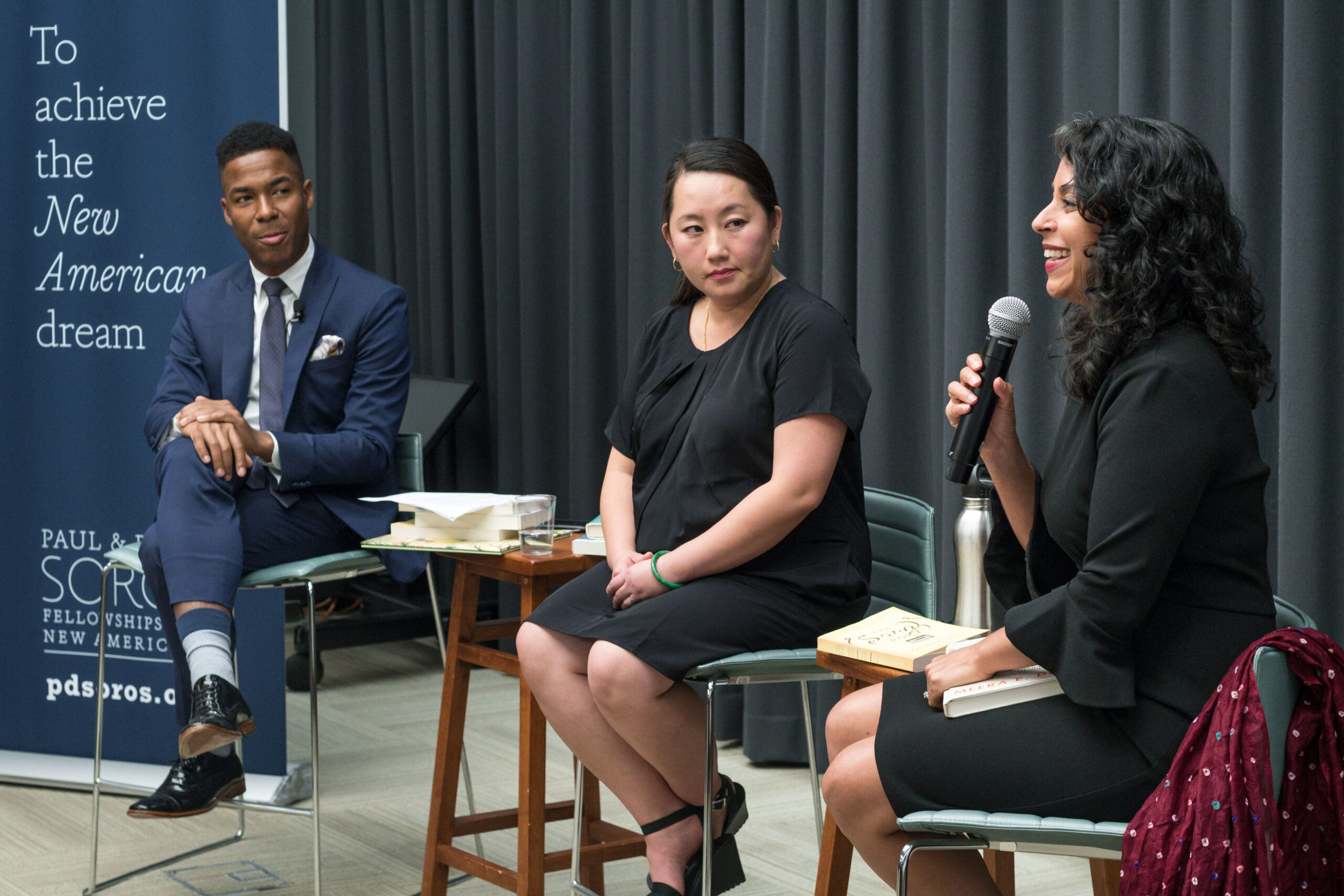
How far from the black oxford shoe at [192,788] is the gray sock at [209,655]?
16cm

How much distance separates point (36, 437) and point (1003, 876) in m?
2.36

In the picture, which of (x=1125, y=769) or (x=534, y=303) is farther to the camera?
(x=534, y=303)

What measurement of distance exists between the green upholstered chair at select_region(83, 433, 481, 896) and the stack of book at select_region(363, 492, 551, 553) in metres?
0.28

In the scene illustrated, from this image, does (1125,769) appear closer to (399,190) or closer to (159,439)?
(159,439)

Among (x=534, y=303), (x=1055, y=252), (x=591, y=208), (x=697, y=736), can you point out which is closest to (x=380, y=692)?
(x=534, y=303)

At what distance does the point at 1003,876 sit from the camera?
2.05 metres

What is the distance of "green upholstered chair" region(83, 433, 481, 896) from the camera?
2604 millimetres

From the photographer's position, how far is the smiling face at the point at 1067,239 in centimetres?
164

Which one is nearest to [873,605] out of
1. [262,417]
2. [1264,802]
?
[1264,802]

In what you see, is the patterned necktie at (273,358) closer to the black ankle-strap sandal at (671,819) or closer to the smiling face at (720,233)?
the smiling face at (720,233)

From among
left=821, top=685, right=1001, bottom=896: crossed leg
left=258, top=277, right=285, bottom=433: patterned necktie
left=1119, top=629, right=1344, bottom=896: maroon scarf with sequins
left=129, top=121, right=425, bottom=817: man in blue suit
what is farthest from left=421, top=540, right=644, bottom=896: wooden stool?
left=1119, top=629, right=1344, bottom=896: maroon scarf with sequins

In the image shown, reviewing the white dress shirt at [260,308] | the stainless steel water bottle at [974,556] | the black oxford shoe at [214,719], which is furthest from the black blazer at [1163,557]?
the white dress shirt at [260,308]

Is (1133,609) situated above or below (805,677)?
above

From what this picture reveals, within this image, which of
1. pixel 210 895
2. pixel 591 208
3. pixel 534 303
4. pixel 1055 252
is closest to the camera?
pixel 1055 252
